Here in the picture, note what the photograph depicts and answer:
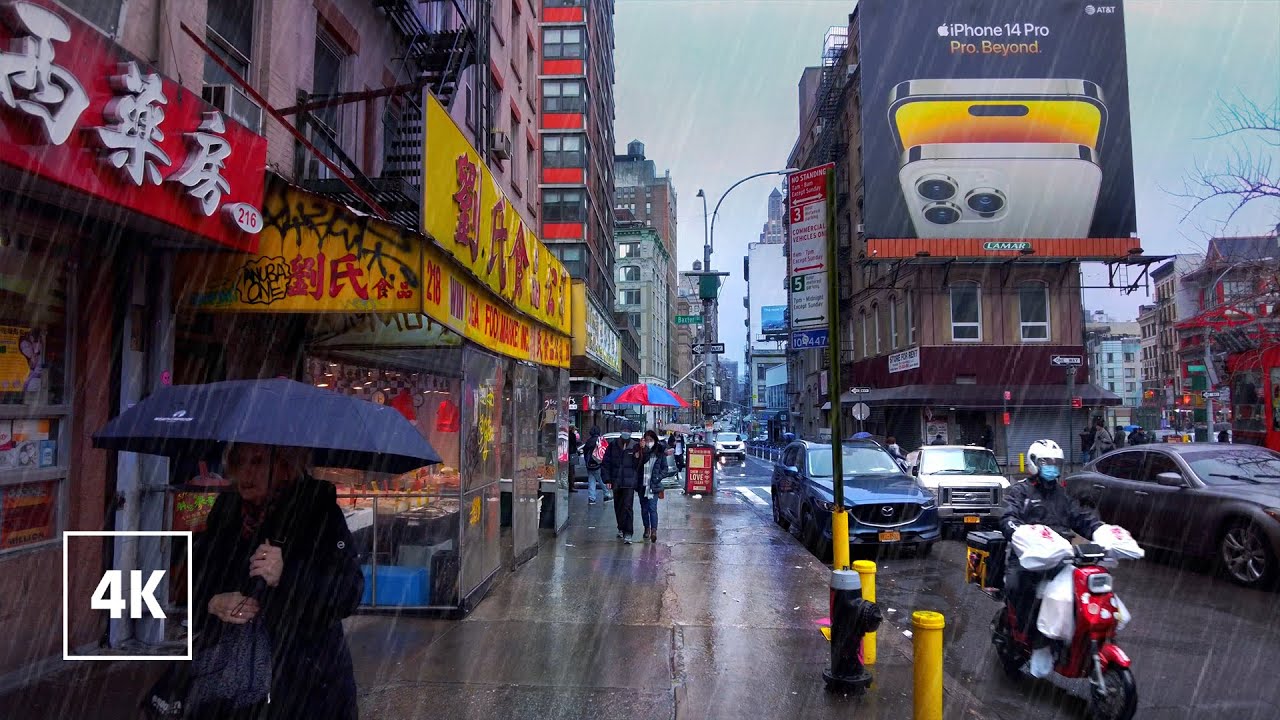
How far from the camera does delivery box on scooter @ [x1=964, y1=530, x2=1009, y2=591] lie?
19.6ft

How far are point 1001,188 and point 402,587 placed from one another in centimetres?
2920

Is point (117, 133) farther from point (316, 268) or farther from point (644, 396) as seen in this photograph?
point (644, 396)

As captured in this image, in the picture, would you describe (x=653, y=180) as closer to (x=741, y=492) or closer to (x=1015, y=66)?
(x=1015, y=66)

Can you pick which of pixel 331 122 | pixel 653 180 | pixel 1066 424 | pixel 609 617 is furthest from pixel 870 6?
pixel 653 180

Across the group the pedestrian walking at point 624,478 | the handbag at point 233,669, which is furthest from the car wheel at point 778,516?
the handbag at point 233,669

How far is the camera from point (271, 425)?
2.87m

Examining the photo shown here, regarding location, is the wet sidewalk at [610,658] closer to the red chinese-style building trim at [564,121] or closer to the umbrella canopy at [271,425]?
the umbrella canopy at [271,425]

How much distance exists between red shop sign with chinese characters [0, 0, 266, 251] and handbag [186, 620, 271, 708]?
2.84m

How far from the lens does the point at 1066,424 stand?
2981cm

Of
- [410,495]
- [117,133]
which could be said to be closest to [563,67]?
[410,495]

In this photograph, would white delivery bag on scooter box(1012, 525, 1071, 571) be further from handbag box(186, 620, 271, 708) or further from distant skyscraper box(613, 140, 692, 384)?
distant skyscraper box(613, 140, 692, 384)

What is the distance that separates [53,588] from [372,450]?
450 cm

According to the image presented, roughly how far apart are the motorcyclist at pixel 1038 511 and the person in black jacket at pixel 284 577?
4584 millimetres

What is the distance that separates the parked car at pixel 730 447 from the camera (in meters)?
36.3
